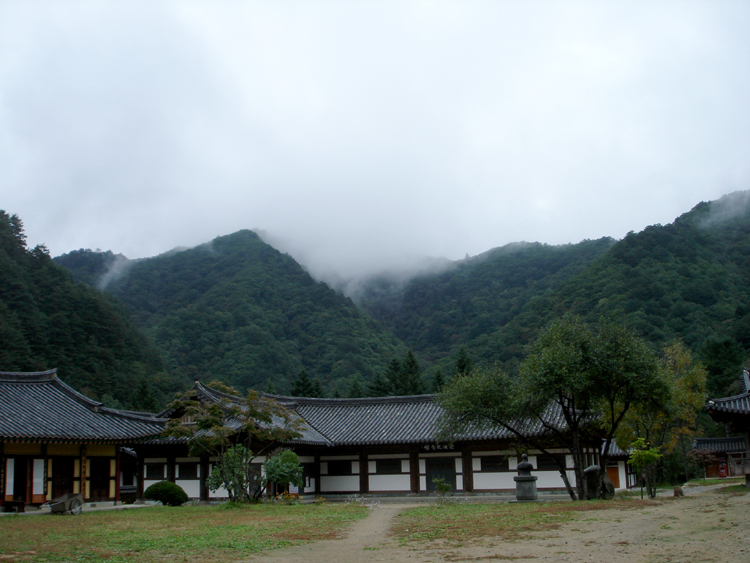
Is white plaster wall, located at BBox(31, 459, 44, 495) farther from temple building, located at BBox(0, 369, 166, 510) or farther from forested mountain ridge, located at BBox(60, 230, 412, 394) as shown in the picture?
forested mountain ridge, located at BBox(60, 230, 412, 394)

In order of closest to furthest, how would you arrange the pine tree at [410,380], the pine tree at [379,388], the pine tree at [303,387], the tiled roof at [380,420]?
the tiled roof at [380,420] → the pine tree at [303,387] → the pine tree at [410,380] → the pine tree at [379,388]

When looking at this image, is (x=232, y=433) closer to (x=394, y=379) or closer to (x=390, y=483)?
(x=390, y=483)

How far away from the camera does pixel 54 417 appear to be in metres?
24.4

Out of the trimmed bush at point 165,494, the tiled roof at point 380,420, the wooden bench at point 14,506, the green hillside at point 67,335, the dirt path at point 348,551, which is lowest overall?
the trimmed bush at point 165,494

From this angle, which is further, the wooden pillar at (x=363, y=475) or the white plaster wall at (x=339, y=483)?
the white plaster wall at (x=339, y=483)

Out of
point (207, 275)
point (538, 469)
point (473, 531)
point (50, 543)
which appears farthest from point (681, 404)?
point (207, 275)

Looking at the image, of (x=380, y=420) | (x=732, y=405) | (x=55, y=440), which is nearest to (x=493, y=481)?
(x=380, y=420)

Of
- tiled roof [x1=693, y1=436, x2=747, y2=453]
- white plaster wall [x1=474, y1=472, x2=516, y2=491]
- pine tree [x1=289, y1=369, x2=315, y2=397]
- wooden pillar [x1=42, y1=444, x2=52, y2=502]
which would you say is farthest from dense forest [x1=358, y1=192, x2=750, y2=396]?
wooden pillar [x1=42, y1=444, x2=52, y2=502]

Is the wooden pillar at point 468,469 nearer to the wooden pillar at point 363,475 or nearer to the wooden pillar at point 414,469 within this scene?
the wooden pillar at point 414,469

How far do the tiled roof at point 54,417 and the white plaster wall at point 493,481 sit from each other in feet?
49.4

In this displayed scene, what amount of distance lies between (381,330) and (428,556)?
76.2m

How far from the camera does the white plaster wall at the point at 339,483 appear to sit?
32812 mm

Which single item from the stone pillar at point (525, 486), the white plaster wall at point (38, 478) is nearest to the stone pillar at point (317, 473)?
the stone pillar at point (525, 486)

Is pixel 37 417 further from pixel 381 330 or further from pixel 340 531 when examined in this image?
pixel 381 330
